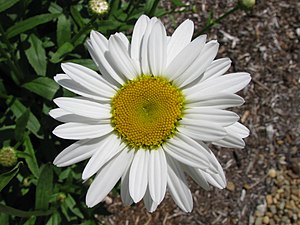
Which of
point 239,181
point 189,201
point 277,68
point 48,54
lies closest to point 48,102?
point 48,54

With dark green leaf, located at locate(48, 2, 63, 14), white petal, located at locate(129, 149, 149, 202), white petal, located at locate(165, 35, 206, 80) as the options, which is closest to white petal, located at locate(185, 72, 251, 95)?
white petal, located at locate(165, 35, 206, 80)

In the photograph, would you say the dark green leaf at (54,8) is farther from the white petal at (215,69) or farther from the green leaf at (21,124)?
the white petal at (215,69)

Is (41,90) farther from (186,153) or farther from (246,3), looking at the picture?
(246,3)

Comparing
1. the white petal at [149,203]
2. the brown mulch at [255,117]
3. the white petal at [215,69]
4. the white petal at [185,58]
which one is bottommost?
the brown mulch at [255,117]

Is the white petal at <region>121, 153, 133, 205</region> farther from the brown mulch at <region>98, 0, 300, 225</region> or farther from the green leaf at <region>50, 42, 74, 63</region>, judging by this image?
the brown mulch at <region>98, 0, 300, 225</region>

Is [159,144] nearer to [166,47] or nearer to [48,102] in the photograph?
[166,47]

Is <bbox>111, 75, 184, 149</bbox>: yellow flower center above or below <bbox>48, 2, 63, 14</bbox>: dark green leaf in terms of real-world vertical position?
below

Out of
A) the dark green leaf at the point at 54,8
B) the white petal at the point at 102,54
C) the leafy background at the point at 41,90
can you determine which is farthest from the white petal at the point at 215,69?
the dark green leaf at the point at 54,8
